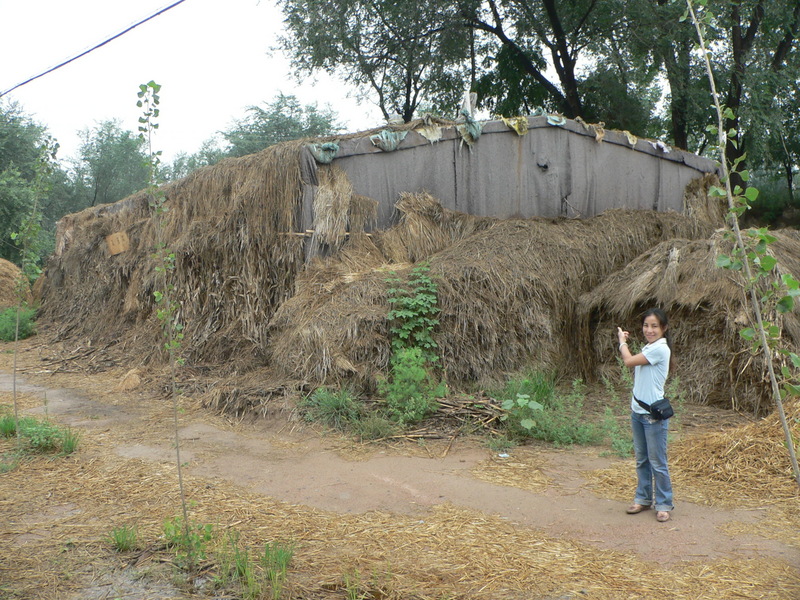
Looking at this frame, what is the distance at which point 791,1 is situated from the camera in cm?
1455

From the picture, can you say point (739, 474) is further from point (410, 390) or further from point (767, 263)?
point (410, 390)

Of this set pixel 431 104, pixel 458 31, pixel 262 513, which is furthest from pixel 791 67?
pixel 262 513

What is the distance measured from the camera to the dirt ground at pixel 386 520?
10.6 ft

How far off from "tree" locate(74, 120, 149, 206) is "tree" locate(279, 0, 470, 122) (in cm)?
1646

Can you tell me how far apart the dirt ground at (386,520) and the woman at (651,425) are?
164 millimetres

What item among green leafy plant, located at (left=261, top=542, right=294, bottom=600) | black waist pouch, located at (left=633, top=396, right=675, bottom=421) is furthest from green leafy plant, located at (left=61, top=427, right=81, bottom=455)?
black waist pouch, located at (left=633, top=396, right=675, bottom=421)

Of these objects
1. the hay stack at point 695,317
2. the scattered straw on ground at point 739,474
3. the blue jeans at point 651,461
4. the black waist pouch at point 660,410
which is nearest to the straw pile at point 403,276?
the hay stack at point 695,317

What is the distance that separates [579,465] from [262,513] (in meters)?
2.53

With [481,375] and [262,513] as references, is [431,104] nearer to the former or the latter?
[481,375]

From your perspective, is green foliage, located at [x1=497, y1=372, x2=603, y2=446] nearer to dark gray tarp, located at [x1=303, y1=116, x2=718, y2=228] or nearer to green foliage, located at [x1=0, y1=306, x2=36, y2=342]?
dark gray tarp, located at [x1=303, y1=116, x2=718, y2=228]

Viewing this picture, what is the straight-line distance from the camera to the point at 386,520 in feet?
13.6

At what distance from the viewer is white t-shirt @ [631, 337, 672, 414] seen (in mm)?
4176

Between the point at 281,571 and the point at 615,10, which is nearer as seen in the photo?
the point at 281,571

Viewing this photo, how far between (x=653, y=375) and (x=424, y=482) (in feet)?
5.92
